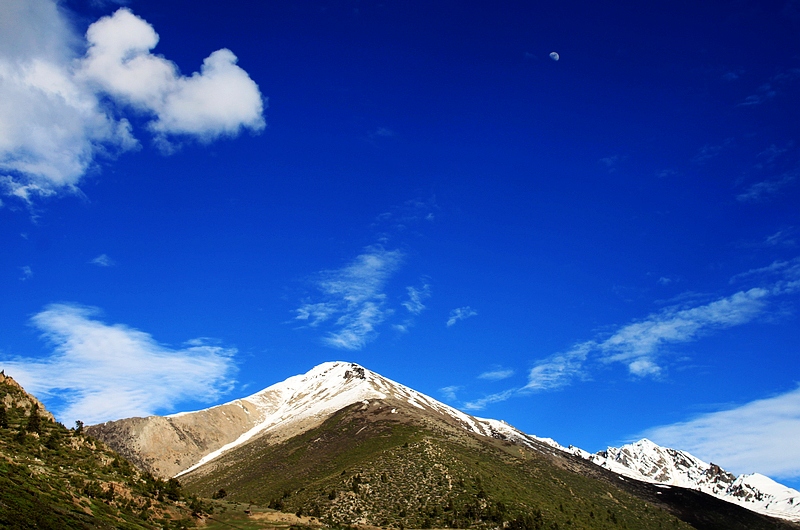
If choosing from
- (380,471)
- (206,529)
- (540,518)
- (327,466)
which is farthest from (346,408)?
(206,529)

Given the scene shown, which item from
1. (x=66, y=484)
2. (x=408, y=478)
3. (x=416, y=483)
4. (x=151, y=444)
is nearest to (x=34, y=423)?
(x=66, y=484)

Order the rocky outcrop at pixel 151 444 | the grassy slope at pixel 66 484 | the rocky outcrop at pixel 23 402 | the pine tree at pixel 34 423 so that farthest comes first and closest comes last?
the rocky outcrop at pixel 151 444 < the rocky outcrop at pixel 23 402 < the pine tree at pixel 34 423 < the grassy slope at pixel 66 484

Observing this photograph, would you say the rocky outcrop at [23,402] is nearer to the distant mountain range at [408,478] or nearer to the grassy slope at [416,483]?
the distant mountain range at [408,478]

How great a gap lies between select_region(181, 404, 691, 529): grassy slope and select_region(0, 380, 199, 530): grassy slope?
109 ft

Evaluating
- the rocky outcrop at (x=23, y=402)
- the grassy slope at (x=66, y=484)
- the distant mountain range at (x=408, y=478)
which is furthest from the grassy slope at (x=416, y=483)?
the rocky outcrop at (x=23, y=402)

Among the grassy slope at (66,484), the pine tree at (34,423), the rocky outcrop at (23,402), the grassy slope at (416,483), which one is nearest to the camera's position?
the grassy slope at (66,484)

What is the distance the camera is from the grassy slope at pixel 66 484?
27.4m

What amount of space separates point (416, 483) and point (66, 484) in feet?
207

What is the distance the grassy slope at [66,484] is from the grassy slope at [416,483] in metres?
33.3

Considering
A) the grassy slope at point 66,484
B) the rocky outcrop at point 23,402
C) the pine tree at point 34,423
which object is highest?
the rocky outcrop at point 23,402

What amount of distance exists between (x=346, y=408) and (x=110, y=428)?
9233 centimetres

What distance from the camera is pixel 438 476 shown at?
8944 cm

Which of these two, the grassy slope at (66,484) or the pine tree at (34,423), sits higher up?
the pine tree at (34,423)

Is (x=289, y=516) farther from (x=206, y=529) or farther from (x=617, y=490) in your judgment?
(x=617, y=490)
